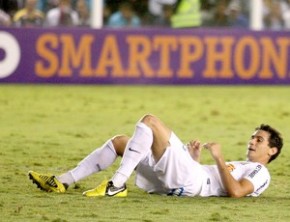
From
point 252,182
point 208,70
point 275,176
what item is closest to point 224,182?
point 252,182

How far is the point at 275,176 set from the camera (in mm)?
11617

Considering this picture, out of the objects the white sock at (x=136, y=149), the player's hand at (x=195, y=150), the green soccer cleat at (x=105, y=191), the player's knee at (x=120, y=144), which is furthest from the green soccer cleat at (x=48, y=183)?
the player's hand at (x=195, y=150)

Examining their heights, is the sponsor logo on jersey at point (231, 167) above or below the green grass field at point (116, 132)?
above

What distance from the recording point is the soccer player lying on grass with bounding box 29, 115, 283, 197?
939 cm

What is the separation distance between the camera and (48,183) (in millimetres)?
9852

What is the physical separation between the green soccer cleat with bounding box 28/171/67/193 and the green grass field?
0.08 m

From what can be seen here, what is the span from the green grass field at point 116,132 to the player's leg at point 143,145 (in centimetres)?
26

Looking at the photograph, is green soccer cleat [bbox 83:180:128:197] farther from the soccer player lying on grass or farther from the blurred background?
the blurred background

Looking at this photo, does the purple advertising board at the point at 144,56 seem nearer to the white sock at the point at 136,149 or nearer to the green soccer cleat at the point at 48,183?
the green soccer cleat at the point at 48,183

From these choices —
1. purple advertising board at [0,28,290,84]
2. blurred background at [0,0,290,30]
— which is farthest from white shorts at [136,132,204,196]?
blurred background at [0,0,290,30]

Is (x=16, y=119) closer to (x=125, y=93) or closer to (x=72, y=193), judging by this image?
(x=125, y=93)

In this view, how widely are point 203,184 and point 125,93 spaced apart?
10962 millimetres

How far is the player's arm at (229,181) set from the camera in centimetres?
930

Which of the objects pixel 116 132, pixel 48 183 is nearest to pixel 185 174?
pixel 48 183
